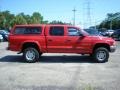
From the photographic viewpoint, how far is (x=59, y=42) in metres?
14.6

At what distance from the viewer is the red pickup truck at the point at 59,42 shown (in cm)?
1458

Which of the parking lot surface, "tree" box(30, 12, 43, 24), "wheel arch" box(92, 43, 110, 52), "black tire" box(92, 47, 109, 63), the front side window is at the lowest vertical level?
the parking lot surface

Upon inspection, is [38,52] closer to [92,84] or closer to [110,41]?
[110,41]

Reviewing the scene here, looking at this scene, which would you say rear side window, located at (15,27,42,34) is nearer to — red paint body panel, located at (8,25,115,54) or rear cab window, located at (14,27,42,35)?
rear cab window, located at (14,27,42,35)

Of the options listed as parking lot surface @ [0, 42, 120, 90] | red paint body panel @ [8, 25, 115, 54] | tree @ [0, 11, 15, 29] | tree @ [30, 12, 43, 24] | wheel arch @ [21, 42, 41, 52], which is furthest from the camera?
tree @ [30, 12, 43, 24]

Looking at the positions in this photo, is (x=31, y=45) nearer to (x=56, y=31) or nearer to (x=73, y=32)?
(x=56, y=31)

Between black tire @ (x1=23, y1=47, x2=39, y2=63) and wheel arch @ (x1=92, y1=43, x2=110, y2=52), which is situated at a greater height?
wheel arch @ (x1=92, y1=43, x2=110, y2=52)

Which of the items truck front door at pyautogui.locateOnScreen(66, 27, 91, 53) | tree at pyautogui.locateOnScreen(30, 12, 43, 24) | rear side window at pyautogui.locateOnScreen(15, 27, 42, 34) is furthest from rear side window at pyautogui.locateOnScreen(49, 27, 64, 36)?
tree at pyautogui.locateOnScreen(30, 12, 43, 24)

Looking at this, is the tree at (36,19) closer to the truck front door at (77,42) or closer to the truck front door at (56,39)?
the truck front door at (56,39)

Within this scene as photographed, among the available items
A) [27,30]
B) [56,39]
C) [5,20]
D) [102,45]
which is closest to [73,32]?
[56,39]

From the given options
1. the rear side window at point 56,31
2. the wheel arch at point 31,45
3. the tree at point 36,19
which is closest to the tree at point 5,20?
the tree at point 36,19

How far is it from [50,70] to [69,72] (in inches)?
36.3

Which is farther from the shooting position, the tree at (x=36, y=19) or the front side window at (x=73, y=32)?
the tree at (x=36, y=19)

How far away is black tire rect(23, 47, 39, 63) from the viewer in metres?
14.6
